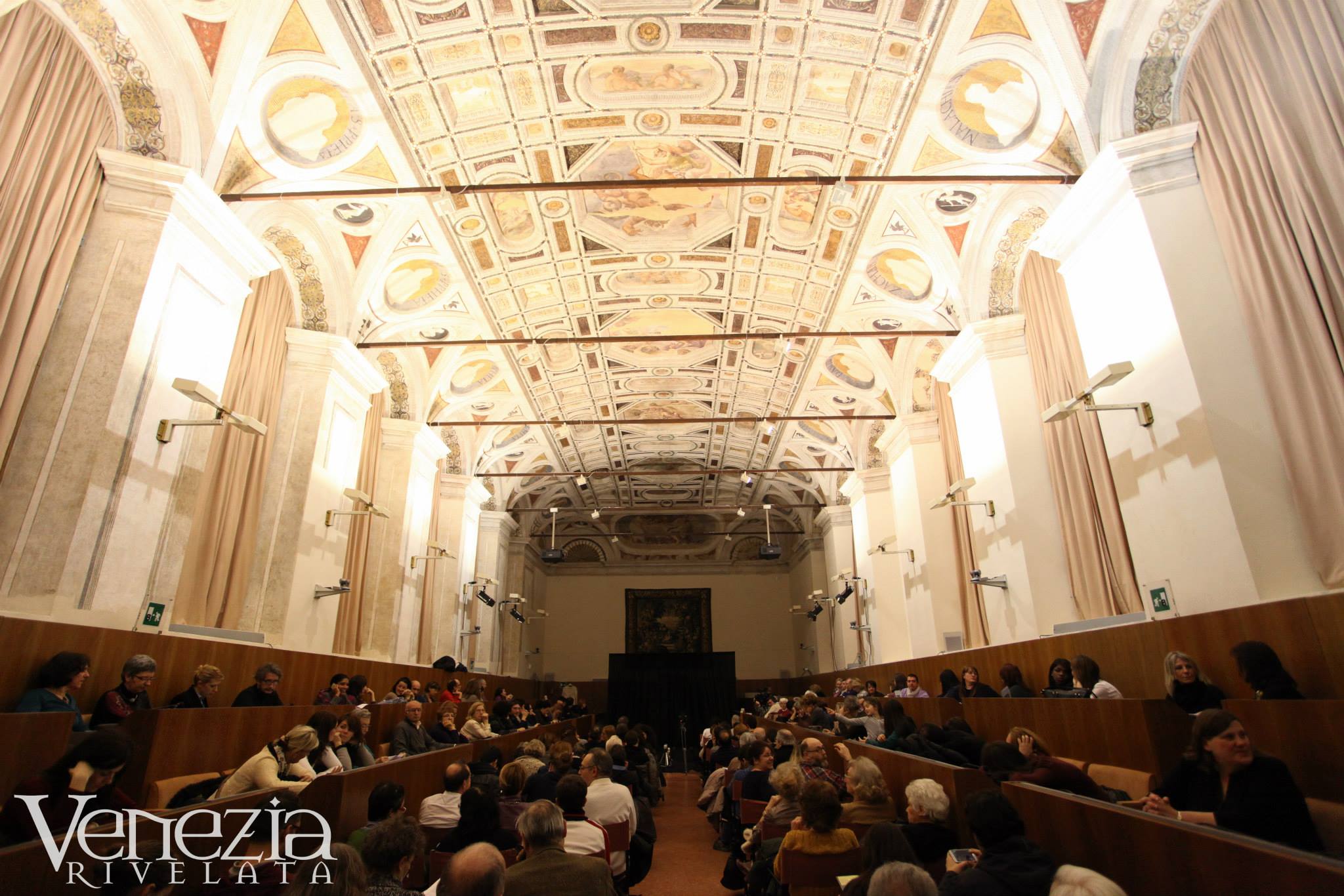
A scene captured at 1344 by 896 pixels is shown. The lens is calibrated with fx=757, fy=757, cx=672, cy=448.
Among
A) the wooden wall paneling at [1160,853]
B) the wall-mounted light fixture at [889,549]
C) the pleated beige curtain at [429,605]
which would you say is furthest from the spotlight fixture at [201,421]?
the wall-mounted light fixture at [889,549]

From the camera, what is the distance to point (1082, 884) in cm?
215

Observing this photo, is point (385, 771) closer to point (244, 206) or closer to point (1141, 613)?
point (1141, 613)

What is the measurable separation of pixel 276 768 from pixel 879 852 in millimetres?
3302

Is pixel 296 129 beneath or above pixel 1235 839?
above

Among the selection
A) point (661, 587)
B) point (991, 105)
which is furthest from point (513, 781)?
point (661, 587)

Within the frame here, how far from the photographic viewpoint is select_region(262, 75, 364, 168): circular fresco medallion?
7965 mm

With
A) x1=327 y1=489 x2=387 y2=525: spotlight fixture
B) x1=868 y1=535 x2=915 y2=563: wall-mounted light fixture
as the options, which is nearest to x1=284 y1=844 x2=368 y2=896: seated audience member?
x1=327 y1=489 x2=387 y2=525: spotlight fixture

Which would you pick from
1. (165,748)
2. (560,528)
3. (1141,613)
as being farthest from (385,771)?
(560,528)

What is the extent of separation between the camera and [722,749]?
10.5 meters

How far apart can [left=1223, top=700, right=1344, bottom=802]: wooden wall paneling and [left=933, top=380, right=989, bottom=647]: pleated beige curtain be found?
21.4ft

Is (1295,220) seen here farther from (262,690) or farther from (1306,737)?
(262,690)

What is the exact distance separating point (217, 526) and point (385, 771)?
479 cm

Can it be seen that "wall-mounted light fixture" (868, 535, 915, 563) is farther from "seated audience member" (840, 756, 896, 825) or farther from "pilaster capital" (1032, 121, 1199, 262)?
"seated audience member" (840, 756, 896, 825)

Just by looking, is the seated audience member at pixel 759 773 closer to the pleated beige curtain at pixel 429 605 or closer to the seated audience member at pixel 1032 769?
the seated audience member at pixel 1032 769
